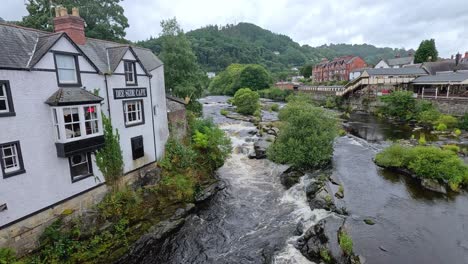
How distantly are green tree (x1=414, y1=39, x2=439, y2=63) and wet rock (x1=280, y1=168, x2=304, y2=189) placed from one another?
256 feet

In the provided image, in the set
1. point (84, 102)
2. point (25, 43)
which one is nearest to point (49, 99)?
point (84, 102)

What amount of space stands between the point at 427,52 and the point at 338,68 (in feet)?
90.5

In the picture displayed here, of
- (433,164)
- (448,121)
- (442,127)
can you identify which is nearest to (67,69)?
(433,164)

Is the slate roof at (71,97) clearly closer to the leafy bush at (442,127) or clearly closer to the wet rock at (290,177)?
the wet rock at (290,177)

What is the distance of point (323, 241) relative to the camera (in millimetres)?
13852

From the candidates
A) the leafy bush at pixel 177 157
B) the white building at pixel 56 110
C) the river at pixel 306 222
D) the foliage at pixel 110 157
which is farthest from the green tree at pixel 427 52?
the foliage at pixel 110 157

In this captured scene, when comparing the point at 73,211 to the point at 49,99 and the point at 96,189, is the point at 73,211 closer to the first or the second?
the point at 96,189

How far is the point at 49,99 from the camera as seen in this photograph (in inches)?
496

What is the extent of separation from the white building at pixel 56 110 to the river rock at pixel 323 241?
12.3 m

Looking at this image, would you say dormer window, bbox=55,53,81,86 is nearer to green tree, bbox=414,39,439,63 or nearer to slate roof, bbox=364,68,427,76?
slate roof, bbox=364,68,427,76

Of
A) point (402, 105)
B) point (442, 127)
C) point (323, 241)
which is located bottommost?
point (323, 241)

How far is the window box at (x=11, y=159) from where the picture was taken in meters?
11.2

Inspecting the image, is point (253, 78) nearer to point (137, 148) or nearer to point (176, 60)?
point (176, 60)

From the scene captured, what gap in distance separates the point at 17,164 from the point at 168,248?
8574 millimetres
